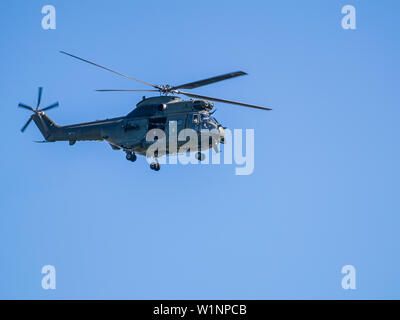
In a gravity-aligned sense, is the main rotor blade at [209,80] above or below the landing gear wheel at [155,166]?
above

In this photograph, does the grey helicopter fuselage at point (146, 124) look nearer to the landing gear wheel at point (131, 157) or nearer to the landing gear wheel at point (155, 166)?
the landing gear wheel at point (131, 157)

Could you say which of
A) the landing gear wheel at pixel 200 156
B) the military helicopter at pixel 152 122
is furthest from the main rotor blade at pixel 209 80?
the landing gear wheel at pixel 200 156

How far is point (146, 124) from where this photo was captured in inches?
1591

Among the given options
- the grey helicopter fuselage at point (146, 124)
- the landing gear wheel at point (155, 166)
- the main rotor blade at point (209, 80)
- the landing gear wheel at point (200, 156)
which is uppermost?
the main rotor blade at point (209, 80)

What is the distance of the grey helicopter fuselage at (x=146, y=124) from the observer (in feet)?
129

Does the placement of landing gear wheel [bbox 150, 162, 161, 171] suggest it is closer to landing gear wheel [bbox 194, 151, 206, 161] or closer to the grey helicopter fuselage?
the grey helicopter fuselage

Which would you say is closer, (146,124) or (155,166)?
(146,124)

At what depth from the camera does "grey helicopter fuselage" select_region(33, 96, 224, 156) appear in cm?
3928

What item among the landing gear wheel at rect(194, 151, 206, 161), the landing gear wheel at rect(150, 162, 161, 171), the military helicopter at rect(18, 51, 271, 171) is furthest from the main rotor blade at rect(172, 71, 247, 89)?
the landing gear wheel at rect(150, 162, 161, 171)

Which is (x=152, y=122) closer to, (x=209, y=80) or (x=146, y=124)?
(x=146, y=124)

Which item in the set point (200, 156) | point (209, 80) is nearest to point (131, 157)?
point (200, 156)

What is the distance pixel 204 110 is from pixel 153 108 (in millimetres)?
2929

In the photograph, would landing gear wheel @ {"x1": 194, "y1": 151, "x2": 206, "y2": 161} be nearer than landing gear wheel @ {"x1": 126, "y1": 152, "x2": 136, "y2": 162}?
Yes
